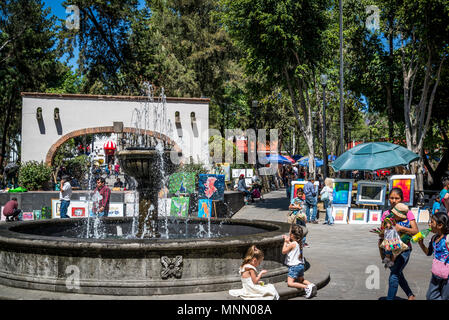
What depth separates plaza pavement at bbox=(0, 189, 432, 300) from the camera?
6.55 m

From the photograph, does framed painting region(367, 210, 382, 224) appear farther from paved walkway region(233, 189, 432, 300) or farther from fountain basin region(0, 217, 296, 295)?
fountain basin region(0, 217, 296, 295)

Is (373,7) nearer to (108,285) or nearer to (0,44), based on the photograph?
Answer: (108,285)

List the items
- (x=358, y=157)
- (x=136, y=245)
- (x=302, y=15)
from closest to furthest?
(x=136, y=245) → (x=358, y=157) → (x=302, y=15)

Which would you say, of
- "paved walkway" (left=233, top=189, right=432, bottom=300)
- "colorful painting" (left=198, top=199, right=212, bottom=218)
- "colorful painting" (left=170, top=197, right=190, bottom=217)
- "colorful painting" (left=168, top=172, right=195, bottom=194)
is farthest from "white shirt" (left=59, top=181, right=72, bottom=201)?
"paved walkway" (left=233, top=189, right=432, bottom=300)

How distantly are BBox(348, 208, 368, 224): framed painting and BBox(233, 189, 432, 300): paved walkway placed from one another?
558mm

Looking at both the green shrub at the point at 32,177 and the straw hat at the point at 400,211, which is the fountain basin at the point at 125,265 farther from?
the green shrub at the point at 32,177

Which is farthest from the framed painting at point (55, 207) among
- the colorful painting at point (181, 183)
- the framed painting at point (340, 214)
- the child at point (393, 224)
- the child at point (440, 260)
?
the child at point (440, 260)

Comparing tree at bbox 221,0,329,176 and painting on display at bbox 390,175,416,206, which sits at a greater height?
tree at bbox 221,0,329,176

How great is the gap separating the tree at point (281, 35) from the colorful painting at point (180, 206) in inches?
322

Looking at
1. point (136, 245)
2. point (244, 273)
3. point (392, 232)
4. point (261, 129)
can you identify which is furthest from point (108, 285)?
point (261, 129)

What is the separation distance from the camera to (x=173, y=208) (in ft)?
57.4
